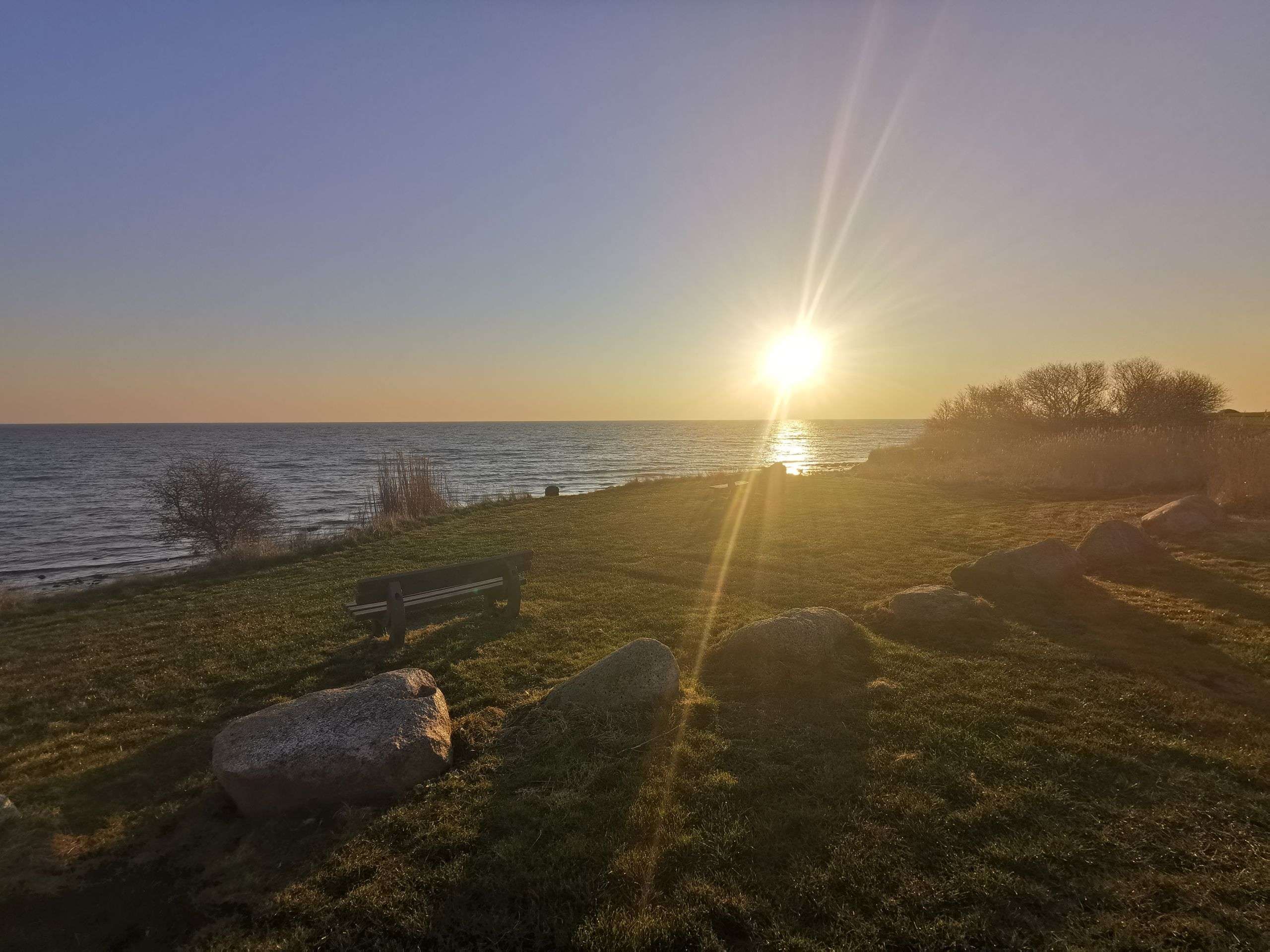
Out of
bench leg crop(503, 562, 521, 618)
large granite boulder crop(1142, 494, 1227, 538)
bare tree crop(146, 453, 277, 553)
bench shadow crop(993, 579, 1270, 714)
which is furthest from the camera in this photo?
bare tree crop(146, 453, 277, 553)

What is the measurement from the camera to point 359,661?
7.97m

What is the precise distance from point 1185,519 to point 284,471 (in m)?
62.0

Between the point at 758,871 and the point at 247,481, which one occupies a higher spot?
the point at 247,481

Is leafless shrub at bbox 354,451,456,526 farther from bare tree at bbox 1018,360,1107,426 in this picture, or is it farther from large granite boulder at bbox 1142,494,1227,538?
bare tree at bbox 1018,360,1107,426

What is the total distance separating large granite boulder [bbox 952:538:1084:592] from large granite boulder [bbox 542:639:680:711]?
673 cm

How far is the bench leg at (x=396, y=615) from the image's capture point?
8.21 m

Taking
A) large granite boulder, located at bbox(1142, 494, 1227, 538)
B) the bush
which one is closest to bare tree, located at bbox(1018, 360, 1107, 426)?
the bush

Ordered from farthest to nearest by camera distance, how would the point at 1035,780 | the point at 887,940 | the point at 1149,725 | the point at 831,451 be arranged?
the point at 831,451 → the point at 1149,725 → the point at 1035,780 → the point at 887,940

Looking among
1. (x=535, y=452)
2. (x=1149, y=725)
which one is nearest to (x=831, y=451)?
(x=535, y=452)

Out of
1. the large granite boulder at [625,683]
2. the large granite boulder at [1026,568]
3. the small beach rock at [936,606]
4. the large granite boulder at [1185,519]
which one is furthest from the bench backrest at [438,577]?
the large granite boulder at [1185,519]

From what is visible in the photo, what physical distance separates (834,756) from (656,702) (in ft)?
6.08

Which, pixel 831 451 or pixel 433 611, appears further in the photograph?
pixel 831 451

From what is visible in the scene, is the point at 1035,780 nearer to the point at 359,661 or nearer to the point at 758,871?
the point at 758,871

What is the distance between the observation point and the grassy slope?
3549 mm
